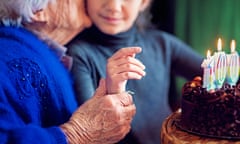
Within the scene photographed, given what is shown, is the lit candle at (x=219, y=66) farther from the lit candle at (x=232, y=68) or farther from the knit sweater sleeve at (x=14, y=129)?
the knit sweater sleeve at (x=14, y=129)

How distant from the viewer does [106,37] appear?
1.53 metres

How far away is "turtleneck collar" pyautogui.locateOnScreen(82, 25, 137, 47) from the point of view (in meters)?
1.53

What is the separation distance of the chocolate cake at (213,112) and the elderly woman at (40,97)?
0.15 m

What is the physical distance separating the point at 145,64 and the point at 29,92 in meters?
0.66

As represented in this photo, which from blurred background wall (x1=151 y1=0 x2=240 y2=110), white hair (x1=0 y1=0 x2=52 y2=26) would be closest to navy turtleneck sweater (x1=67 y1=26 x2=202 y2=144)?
blurred background wall (x1=151 y1=0 x2=240 y2=110)

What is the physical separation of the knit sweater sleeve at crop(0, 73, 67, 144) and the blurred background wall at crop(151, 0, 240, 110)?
0.98 m

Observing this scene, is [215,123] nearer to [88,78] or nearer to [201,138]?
[201,138]

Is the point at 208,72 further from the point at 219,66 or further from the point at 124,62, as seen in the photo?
the point at 124,62

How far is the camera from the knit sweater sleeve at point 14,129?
3.10ft

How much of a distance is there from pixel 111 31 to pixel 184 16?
0.53m

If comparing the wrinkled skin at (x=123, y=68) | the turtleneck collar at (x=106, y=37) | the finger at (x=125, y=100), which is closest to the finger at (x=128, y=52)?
the wrinkled skin at (x=123, y=68)

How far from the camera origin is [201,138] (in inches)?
42.5

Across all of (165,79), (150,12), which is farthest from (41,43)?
(150,12)

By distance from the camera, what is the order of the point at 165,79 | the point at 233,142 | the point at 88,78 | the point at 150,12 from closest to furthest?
the point at 233,142 → the point at 88,78 → the point at 165,79 → the point at 150,12
